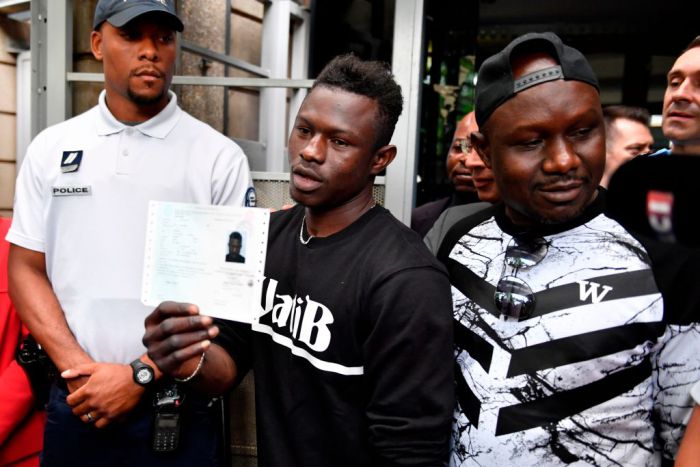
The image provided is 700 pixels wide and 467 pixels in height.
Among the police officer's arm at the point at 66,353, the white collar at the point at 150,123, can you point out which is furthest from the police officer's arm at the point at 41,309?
the white collar at the point at 150,123

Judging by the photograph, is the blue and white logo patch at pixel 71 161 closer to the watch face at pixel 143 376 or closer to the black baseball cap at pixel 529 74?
the watch face at pixel 143 376

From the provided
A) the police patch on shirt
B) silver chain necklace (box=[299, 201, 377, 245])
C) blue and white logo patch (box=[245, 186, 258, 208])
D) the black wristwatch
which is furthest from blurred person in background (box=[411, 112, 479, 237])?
the police patch on shirt

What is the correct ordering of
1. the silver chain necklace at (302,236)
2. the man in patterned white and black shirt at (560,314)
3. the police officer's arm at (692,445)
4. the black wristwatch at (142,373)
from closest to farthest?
1. the police officer's arm at (692,445)
2. the man in patterned white and black shirt at (560,314)
3. the silver chain necklace at (302,236)
4. the black wristwatch at (142,373)

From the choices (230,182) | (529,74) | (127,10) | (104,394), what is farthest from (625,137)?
(104,394)

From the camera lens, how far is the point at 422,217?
270 centimetres

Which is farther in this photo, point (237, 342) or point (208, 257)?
point (237, 342)

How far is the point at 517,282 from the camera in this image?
1.44m

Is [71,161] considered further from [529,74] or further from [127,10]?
[529,74]

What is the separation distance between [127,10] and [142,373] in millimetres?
1272

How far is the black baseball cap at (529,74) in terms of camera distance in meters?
1.42

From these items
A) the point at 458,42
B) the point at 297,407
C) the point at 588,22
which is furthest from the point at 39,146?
the point at 588,22

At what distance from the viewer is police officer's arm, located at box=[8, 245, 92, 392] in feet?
6.88

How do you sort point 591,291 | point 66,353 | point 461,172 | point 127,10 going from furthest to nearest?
point 461,172, point 127,10, point 66,353, point 591,291

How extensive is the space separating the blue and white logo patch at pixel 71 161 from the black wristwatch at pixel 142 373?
718 millimetres
